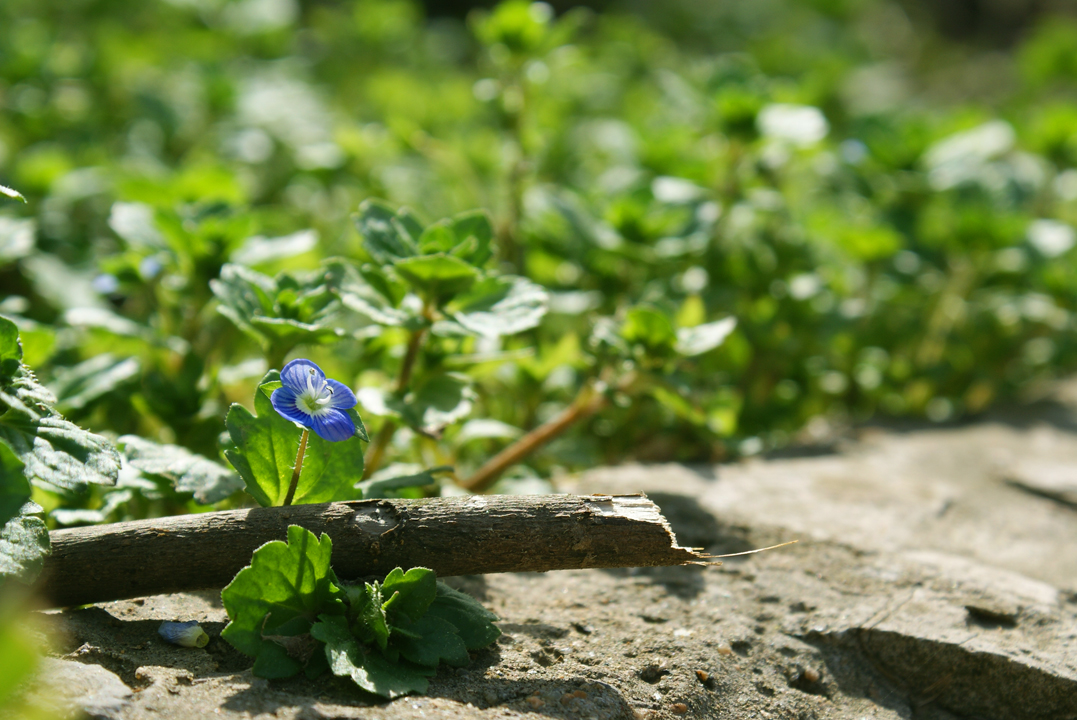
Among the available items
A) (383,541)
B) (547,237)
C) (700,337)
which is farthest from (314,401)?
(547,237)

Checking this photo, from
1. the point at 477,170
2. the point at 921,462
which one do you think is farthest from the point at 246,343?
the point at 921,462

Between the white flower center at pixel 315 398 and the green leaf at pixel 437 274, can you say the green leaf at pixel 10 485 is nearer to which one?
the white flower center at pixel 315 398

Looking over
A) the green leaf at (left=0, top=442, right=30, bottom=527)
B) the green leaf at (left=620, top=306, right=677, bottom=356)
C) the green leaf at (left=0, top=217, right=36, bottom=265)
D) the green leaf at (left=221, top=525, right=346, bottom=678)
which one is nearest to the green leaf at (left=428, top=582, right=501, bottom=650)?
the green leaf at (left=221, top=525, right=346, bottom=678)

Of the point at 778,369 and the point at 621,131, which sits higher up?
the point at 621,131

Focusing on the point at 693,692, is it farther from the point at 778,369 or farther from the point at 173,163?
the point at 173,163

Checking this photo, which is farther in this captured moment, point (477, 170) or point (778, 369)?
point (477, 170)

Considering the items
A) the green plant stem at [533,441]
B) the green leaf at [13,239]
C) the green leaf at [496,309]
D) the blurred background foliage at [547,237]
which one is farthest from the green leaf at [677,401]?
the green leaf at [13,239]
